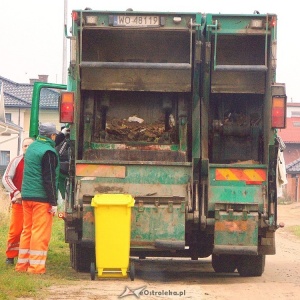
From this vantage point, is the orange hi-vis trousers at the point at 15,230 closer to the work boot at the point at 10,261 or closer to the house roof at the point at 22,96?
the work boot at the point at 10,261

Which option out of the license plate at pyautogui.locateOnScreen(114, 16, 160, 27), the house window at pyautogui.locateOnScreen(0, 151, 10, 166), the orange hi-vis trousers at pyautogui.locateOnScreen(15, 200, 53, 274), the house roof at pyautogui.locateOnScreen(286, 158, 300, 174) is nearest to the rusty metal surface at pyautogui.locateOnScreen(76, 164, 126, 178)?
the orange hi-vis trousers at pyautogui.locateOnScreen(15, 200, 53, 274)

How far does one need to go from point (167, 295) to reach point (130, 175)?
5.80 ft

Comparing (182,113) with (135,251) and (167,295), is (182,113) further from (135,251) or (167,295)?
(167,295)

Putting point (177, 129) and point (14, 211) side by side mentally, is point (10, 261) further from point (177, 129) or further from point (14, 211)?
point (177, 129)

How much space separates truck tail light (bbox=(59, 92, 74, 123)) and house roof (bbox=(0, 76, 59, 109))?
138ft

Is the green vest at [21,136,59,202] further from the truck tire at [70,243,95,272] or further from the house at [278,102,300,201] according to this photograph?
the house at [278,102,300,201]

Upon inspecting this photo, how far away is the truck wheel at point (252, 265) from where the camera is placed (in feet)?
34.1

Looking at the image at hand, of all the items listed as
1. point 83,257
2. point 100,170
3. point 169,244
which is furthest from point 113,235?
point 83,257

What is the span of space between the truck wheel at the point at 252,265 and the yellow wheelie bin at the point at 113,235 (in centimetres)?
177

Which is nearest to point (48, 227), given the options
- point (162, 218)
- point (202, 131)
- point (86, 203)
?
point (86, 203)

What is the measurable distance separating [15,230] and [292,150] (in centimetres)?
5868

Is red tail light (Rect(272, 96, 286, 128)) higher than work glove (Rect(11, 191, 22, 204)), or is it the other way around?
red tail light (Rect(272, 96, 286, 128))

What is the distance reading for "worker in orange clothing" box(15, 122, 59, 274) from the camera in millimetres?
9836

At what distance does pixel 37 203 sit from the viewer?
991 centimetres
